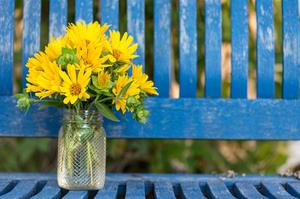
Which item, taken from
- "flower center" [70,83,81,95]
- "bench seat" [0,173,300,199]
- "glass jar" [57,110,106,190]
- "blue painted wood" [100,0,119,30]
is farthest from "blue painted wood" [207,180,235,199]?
"blue painted wood" [100,0,119,30]

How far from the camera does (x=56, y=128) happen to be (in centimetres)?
164

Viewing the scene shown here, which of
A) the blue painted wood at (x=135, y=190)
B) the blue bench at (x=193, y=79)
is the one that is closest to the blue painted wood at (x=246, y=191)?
the blue bench at (x=193, y=79)

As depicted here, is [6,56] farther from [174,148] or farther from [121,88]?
[174,148]

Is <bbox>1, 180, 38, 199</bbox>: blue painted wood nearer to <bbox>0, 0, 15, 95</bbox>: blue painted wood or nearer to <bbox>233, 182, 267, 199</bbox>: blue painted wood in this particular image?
<bbox>0, 0, 15, 95</bbox>: blue painted wood

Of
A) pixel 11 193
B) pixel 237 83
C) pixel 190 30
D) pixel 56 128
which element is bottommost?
pixel 11 193

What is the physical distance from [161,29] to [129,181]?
0.42 metres

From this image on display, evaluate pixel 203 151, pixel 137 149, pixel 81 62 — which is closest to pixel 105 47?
pixel 81 62

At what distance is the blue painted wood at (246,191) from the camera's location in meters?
1.37

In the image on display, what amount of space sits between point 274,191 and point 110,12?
635 mm

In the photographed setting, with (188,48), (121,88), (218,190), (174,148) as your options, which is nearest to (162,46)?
(188,48)

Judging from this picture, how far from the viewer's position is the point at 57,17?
1.67m

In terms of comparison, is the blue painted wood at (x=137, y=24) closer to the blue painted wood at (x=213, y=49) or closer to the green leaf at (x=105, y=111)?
the blue painted wood at (x=213, y=49)

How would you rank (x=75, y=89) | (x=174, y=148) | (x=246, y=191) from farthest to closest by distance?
(x=174, y=148), (x=246, y=191), (x=75, y=89)

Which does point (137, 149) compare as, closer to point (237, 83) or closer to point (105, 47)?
point (237, 83)
